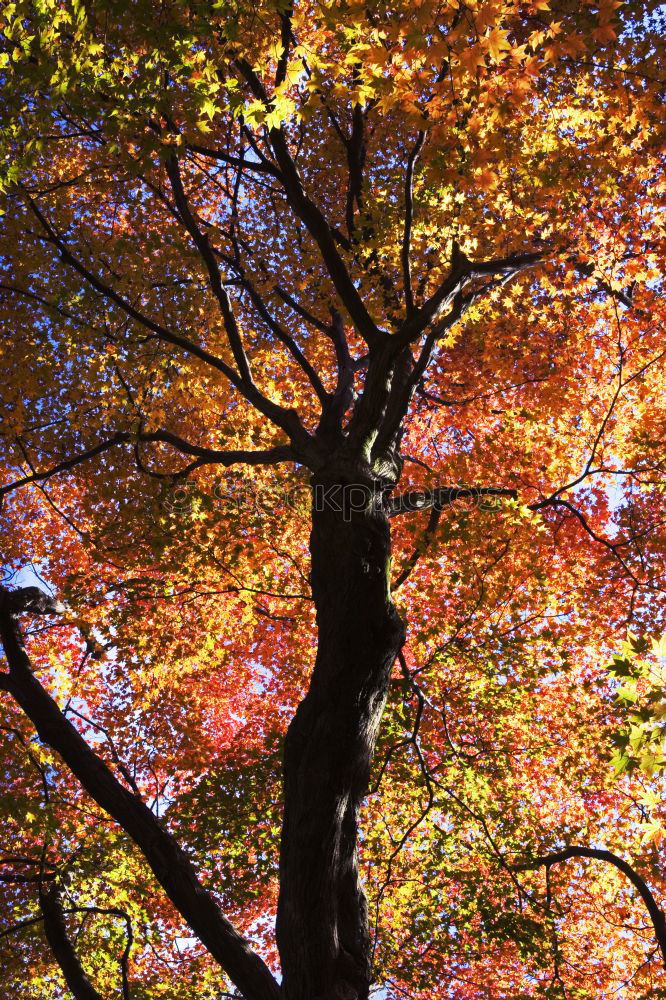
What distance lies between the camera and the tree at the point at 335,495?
6.16 meters

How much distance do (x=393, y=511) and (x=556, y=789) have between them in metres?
10.6

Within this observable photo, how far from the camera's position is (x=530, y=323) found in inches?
628

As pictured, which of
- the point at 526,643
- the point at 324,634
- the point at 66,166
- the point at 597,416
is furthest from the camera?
the point at 597,416

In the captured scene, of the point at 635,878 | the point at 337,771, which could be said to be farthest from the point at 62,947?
the point at 635,878

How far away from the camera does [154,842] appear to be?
21.6 ft

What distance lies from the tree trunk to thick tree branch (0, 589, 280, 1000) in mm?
803

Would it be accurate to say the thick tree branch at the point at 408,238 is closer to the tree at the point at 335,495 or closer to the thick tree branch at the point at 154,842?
the tree at the point at 335,495

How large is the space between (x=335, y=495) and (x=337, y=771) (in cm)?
262

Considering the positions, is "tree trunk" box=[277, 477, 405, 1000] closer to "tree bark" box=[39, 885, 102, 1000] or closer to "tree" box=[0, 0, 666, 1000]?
"tree" box=[0, 0, 666, 1000]

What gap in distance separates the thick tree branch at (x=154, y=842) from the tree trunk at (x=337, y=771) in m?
0.80

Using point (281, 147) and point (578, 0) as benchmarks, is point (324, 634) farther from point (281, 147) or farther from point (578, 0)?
point (578, 0)

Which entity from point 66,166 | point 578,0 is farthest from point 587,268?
point 66,166

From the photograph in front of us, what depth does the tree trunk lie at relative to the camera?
521cm

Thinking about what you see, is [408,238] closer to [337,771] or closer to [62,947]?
[337,771]
